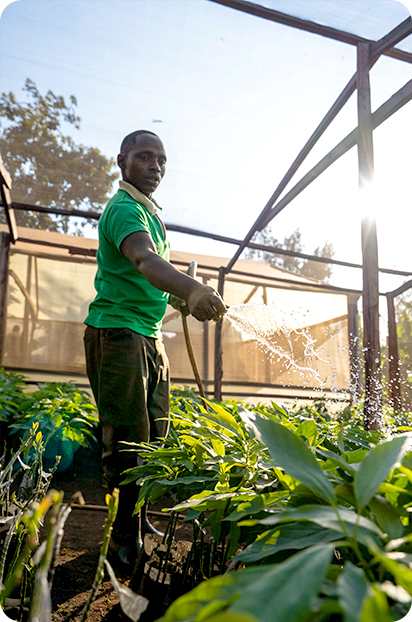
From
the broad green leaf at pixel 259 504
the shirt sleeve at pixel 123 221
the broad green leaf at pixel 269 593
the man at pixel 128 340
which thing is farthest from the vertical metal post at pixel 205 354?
the broad green leaf at pixel 269 593

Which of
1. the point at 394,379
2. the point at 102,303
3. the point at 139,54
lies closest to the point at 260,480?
the point at 102,303

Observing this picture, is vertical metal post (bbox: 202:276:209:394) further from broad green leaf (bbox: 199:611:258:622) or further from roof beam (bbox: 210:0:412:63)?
broad green leaf (bbox: 199:611:258:622)

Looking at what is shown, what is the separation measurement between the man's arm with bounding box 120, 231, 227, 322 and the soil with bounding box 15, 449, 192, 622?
86cm

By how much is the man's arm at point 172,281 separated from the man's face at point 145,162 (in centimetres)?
66

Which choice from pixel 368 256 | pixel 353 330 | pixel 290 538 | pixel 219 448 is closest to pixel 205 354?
pixel 353 330

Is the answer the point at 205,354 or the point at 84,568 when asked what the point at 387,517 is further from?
the point at 205,354

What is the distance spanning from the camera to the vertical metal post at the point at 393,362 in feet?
14.6

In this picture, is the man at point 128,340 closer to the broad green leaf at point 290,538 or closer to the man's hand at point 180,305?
the man's hand at point 180,305

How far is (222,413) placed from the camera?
2.51 ft

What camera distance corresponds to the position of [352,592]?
28 centimetres

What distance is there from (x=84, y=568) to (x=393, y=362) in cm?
500

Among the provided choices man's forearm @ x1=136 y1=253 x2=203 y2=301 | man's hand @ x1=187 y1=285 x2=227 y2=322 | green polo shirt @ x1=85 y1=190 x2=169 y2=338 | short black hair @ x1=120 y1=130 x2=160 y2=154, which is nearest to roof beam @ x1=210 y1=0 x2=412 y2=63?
short black hair @ x1=120 y1=130 x2=160 y2=154

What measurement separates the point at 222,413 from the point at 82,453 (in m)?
3.85

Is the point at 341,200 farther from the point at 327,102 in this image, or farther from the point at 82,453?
the point at 82,453
